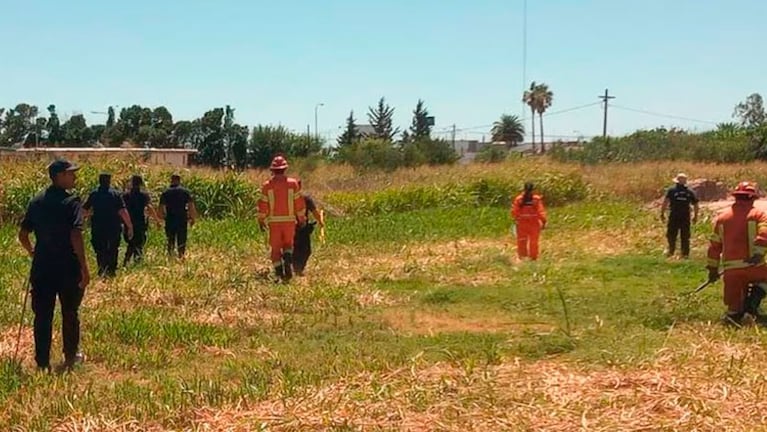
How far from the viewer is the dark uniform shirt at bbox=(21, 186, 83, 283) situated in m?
8.05

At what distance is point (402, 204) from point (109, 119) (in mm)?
46267

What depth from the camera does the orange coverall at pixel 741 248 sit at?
9.91 meters

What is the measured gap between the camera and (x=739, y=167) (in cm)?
4228

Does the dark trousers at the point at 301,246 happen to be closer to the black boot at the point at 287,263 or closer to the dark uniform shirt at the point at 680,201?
the black boot at the point at 287,263

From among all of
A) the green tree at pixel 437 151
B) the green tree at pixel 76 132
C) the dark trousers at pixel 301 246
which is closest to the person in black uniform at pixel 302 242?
the dark trousers at pixel 301 246

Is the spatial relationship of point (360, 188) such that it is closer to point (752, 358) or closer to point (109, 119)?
point (752, 358)

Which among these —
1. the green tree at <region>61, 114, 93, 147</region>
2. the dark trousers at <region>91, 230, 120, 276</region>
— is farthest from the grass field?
the green tree at <region>61, 114, 93, 147</region>

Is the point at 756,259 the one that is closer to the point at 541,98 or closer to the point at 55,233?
the point at 55,233

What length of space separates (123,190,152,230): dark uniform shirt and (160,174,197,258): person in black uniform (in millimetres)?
513

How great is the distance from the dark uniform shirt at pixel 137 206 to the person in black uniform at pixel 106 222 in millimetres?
1590

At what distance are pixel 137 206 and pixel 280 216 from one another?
2846 mm

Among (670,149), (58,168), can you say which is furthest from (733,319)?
(670,149)

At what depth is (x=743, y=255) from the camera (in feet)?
32.8

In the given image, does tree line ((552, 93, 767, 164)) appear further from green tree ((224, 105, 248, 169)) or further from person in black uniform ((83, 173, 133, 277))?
person in black uniform ((83, 173, 133, 277))
